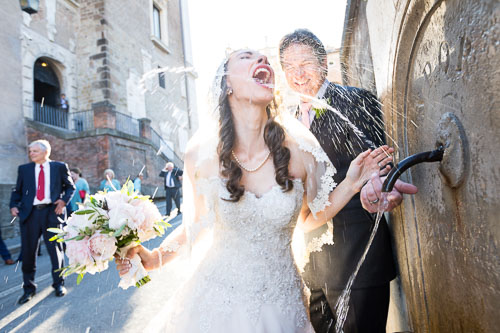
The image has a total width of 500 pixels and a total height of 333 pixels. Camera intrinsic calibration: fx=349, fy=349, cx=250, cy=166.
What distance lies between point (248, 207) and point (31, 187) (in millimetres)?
4282

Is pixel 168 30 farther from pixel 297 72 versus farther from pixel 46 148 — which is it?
pixel 297 72

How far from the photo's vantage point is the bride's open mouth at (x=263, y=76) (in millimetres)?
1704

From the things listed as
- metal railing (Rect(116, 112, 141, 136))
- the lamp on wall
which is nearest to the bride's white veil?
the lamp on wall

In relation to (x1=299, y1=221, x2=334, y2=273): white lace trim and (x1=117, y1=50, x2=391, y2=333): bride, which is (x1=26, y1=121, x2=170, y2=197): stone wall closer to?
(x1=299, y1=221, x2=334, y2=273): white lace trim

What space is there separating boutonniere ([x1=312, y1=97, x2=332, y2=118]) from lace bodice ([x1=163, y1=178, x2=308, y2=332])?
0.68 m

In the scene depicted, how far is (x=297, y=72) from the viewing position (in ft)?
7.55

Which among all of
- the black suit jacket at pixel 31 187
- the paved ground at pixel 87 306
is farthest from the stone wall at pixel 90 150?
the paved ground at pixel 87 306

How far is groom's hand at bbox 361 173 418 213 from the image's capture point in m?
1.60

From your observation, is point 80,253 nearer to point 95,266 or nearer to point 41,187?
point 95,266

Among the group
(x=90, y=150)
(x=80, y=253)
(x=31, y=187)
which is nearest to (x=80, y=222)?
(x=80, y=253)

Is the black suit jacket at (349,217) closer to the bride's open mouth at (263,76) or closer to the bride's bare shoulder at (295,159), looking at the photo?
the bride's bare shoulder at (295,159)

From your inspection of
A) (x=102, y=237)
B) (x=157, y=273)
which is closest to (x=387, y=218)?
(x=102, y=237)

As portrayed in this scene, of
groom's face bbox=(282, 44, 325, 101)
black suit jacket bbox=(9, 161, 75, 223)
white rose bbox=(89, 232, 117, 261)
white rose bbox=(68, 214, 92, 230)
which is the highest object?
groom's face bbox=(282, 44, 325, 101)

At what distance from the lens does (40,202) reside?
15.5ft
